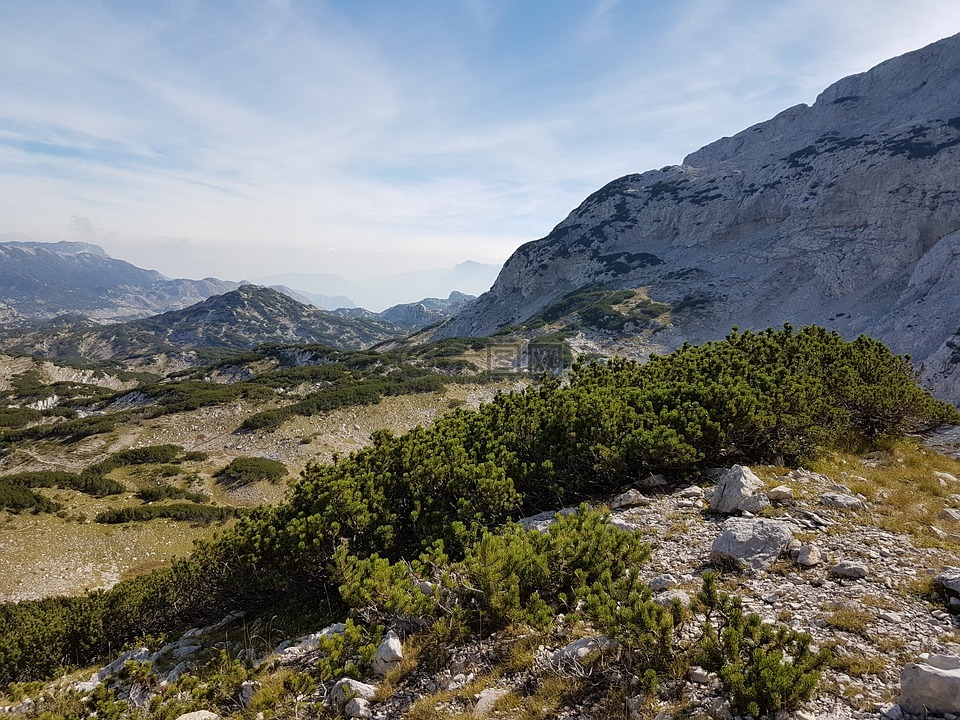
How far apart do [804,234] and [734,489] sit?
300 ft

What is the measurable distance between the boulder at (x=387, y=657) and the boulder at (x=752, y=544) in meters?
4.83

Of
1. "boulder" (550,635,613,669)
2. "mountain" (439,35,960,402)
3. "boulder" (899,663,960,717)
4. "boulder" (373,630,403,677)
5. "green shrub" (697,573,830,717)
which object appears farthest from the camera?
"mountain" (439,35,960,402)

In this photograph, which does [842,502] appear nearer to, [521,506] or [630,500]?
[630,500]

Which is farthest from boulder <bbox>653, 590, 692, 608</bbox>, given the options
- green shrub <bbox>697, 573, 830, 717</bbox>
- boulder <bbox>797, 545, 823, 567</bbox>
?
boulder <bbox>797, 545, 823, 567</bbox>

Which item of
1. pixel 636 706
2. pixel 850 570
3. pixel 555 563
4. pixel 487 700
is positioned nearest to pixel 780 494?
pixel 850 570

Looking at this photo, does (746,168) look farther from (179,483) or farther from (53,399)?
(53,399)

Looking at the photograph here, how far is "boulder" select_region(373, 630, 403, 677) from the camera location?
6.02 m

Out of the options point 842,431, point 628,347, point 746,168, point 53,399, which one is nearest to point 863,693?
point 842,431

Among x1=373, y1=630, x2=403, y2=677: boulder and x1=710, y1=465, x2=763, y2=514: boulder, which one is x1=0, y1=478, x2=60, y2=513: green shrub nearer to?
x1=373, y1=630, x2=403, y2=677: boulder

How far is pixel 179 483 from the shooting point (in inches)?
1161

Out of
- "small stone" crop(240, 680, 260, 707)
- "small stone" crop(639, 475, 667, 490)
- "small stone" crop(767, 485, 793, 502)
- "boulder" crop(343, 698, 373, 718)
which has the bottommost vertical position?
"small stone" crop(240, 680, 260, 707)

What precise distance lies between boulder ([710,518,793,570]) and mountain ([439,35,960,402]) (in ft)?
146

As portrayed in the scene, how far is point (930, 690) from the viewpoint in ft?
12.0

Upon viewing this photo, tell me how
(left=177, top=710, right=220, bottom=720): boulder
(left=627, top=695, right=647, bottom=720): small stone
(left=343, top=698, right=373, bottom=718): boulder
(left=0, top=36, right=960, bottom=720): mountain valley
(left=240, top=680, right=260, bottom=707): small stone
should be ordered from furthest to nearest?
1. (left=240, top=680, right=260, bottom=707): small stone
2. (left=177, top=710, right=220, bottom=720): boulder
3. (left=343, top=698, right=373, bottom=718): boulder
4. (left=0, top=36, right=960, bottom=720): mountain valley
5. (left=627, top=695, right=647, bottom=720): small stone
